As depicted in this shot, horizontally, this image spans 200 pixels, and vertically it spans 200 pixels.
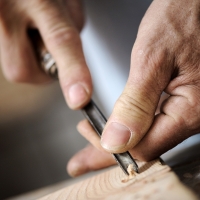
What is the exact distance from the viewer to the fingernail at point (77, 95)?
22.7 inches

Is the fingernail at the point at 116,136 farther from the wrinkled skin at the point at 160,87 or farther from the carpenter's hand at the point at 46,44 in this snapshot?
the carpenter's hand at the point at 46,44

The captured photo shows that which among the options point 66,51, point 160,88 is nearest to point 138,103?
point 160,88

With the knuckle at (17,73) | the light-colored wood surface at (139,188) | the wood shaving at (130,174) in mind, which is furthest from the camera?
the knuckle at (17,73)

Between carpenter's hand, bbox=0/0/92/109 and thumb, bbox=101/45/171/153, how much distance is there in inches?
6.5

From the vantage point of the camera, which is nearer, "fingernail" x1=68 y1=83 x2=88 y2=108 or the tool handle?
the tool handle

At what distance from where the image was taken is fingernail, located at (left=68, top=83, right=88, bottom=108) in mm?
576

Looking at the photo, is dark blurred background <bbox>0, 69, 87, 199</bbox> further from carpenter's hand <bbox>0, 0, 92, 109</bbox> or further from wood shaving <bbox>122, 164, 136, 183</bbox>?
wood shaving <bbox>122, 164, 136, 183</bbox>

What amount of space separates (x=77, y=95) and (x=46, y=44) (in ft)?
0.56

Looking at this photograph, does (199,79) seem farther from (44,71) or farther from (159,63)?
(44,71)

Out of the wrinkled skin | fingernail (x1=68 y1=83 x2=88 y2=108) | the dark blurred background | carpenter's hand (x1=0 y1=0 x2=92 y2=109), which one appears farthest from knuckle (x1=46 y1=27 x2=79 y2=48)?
the dark blurred background

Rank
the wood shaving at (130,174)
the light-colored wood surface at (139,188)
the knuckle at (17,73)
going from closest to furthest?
the light-colored wood surface at (139,188) → the wood shaving at (130,174) → the knuckle at (17,73)

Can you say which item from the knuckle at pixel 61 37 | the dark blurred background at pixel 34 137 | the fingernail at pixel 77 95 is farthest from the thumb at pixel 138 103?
the dark blurred background at pixel 34 137

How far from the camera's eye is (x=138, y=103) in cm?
42

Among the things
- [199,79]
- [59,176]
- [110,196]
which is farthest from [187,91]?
[59,176]
